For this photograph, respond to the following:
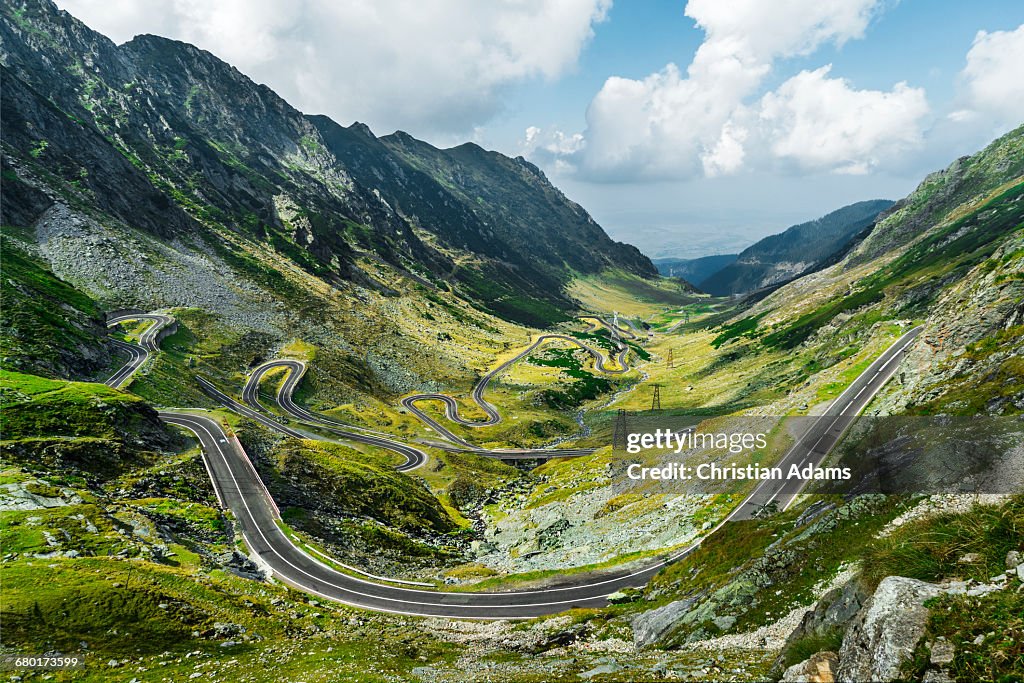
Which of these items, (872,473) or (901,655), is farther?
(872,473)

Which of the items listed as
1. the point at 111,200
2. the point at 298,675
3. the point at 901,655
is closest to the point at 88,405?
the point at 298,675

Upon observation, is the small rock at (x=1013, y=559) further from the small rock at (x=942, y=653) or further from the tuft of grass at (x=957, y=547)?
the small rock at (x=942, y=653)

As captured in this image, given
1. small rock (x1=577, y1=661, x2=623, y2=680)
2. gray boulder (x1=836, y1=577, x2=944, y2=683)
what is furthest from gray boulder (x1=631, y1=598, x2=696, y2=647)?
gray boulder (x1=836, y1=577, x2=944, y2=683)

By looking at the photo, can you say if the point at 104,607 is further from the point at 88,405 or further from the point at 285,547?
the point at 88,405

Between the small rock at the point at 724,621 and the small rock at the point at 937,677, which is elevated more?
the small rock at the point at 937,677

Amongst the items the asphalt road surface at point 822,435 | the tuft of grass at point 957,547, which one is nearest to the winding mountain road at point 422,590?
the asphalt road surface at point 822,435

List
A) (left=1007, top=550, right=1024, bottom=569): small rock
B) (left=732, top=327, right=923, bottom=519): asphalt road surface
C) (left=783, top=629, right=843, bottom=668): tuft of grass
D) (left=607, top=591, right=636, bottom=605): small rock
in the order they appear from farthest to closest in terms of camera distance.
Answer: (left=732, top=327, right=923, bottom=519): asphalt road surface → (left=607, top=591, right=636, bottom=605): small rock → (left=783, top=629, right=843, bottom=668): tuft of grass → (left=1007, top=550, right=1024, bottom=569): small rock

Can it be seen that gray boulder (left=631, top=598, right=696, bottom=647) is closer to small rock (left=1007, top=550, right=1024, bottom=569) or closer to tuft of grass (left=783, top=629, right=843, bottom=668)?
tuft of grass (left=783, top=629, right=843, bottom=668)

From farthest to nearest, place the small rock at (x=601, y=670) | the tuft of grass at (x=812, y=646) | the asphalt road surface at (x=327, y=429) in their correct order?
the asphalt road surface at (x=327, y=429), the small rock at (x=601, y=670), the tuft of grass at (x=812, y=646)
